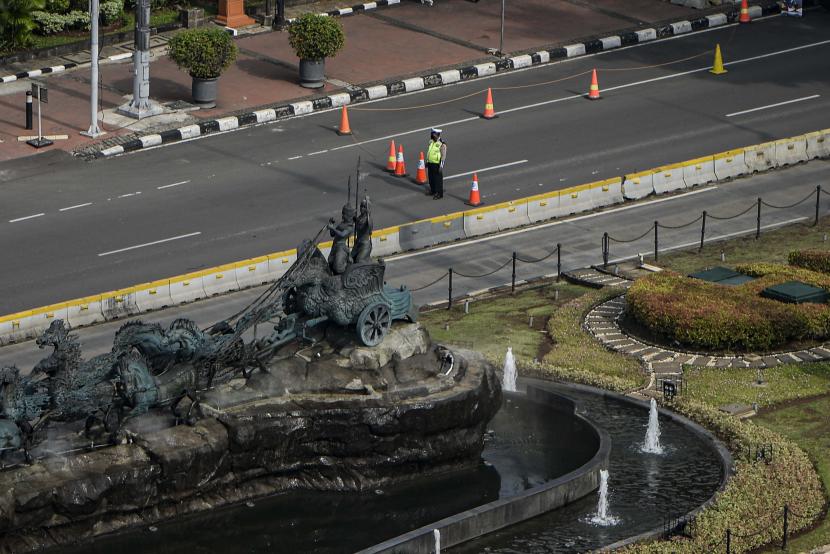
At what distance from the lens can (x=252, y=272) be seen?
139 feet

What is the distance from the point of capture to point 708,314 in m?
39.2

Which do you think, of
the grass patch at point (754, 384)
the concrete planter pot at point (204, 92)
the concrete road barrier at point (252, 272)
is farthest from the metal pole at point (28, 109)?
the grass patch at point (754, 384)

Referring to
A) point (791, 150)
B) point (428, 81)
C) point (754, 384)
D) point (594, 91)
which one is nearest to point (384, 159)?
point (428, 81)

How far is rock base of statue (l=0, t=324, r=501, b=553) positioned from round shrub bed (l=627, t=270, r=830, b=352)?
648cm

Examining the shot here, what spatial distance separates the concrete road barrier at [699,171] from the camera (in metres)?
Answer: 48.8

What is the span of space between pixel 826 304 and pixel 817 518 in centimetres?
863

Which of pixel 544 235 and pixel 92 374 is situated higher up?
pixel 92 374

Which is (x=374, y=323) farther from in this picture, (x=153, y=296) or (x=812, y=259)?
(x=812, y=259)

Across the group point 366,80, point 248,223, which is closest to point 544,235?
point 248,223

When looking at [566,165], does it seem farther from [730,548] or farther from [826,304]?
[730,548]

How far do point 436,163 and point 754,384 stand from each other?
12.1 meters

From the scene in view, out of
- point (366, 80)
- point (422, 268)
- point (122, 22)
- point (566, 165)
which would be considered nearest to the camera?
point (422, 268)

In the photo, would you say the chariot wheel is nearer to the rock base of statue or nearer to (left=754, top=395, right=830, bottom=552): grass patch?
the rock base of statue

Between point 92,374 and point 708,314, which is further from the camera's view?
point 708,314
